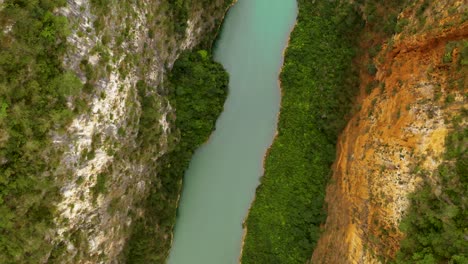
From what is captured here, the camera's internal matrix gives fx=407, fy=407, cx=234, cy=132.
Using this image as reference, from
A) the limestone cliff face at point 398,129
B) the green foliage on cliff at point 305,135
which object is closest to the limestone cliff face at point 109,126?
the green foliage on cliff at point 305,135

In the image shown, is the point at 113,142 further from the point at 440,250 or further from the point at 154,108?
the point at 440,250

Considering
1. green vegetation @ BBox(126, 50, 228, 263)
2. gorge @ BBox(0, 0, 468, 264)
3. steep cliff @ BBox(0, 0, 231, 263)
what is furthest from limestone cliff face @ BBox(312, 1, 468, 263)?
steep cliff @ BBox(0, 0, 231, 263)

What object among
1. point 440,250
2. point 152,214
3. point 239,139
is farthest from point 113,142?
point 440,250

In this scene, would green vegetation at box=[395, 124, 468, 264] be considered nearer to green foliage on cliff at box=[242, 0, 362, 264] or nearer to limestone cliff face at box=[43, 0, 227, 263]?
green foliage on cliff at box=[242, 0, 362, 264]

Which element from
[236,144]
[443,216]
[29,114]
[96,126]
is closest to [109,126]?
[96,126]

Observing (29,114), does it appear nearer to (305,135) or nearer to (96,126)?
(96,126)

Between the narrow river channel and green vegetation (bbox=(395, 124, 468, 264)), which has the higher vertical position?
the narrow river channel
